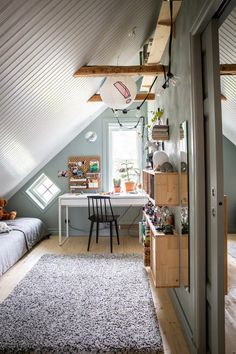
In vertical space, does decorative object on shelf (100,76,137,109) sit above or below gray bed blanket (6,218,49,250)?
above

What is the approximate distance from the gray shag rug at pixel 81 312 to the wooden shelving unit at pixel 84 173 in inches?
72.6

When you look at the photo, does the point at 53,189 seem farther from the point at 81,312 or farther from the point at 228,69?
the point at 228,69

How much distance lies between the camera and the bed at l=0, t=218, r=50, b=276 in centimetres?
327

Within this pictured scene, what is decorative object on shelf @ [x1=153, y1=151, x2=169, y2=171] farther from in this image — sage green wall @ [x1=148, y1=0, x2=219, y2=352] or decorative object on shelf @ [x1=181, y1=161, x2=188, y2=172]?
decorative object on shelf @ [x1=181, y1=161, x2=188, y2=172]

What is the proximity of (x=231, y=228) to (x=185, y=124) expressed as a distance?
3621 mm

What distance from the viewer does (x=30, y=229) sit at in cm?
422

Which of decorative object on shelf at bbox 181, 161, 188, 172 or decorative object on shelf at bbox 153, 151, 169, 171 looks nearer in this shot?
decorative object on shelf at bbox 181, 161, 188, 172

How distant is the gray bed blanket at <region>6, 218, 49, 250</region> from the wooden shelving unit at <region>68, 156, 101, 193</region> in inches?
34.0

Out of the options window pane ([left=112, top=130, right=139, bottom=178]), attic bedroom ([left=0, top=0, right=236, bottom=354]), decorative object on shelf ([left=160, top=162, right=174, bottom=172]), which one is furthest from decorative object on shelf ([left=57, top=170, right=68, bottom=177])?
decorative object on shelf ([left=160, top=162, right=174, bottom=172])

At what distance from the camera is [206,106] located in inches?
65.0

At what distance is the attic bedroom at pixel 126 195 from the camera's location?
1.62 meters

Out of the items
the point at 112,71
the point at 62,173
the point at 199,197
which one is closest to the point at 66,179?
the point at 62,173

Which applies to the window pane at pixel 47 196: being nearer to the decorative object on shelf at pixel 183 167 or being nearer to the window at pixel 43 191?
the window at pixel 43 191

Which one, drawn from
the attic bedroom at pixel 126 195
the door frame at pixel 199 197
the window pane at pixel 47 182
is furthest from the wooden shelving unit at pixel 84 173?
the door frame at pixel 199 197
